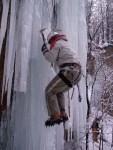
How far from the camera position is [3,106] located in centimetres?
364

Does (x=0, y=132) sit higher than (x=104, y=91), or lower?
lower

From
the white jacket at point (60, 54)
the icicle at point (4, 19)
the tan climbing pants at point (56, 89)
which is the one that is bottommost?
the tan climbing pants at point (56, 89)

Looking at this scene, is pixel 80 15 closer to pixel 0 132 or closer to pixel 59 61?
pixel 59 61

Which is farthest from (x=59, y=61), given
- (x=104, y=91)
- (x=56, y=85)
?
(x=104, y=91)

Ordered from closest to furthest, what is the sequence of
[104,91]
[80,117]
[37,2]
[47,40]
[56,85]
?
[56,85] < [47,40] < [37,2] < [80,117] < [104,91]

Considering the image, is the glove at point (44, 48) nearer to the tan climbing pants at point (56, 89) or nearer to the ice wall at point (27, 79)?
the ice wall at point (27, 79)

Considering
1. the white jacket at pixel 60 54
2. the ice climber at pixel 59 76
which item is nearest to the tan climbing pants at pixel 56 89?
the ice climber at pixel 59 76

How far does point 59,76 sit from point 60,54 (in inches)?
11.0

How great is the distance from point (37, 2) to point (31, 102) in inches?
53.4

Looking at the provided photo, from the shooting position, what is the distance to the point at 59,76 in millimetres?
3184

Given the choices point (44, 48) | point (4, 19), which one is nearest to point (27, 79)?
point (44, 48)

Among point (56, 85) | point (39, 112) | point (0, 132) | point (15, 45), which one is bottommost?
point (0, 132)

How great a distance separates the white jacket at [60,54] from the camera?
10.6 ft

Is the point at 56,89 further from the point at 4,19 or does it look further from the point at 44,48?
the point at 4,19
